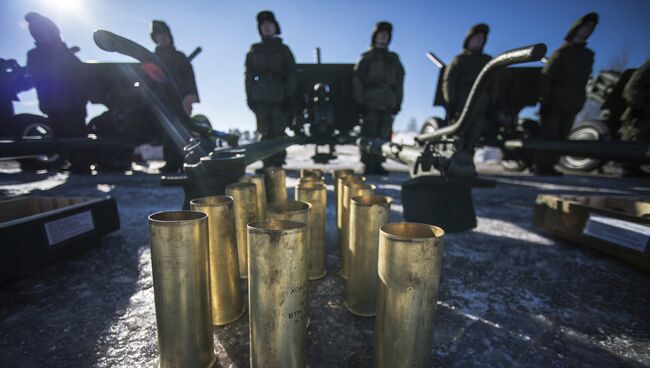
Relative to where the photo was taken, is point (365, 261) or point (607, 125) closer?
point (365, 261)

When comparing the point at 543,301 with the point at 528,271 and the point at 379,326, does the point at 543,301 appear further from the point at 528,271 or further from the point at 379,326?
the point at 379,326

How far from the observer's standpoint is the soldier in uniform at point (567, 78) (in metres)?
6.12

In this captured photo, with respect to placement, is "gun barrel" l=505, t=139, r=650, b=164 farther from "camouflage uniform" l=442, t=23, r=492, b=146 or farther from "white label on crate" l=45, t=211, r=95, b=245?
"white label on crate" l=45, t=211, r=95, b=245

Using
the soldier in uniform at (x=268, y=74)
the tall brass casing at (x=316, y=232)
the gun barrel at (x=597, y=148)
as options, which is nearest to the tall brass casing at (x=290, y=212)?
the tall brass casing at (x=316, y=232)

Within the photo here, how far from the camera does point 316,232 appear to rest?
6.64 ft

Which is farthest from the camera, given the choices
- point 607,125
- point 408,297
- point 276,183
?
point 607,125

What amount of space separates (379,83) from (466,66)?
180 cm

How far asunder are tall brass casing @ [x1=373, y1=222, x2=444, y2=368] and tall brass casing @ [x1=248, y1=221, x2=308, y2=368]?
33 cm

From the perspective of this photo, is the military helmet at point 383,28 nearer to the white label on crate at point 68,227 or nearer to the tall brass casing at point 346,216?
the tall brass casing at point 346,216

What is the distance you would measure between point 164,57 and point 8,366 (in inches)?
260

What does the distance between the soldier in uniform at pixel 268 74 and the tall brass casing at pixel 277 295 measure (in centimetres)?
580

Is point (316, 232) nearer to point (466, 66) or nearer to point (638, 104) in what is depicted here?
point (466, 66)

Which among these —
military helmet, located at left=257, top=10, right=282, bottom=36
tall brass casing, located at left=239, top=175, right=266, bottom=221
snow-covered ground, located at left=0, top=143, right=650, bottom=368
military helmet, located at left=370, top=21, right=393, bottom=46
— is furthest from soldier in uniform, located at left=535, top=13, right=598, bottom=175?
tall brass casing, located at left=239, top=175, right=266, bottom=221

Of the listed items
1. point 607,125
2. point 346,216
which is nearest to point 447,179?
point 346,216
